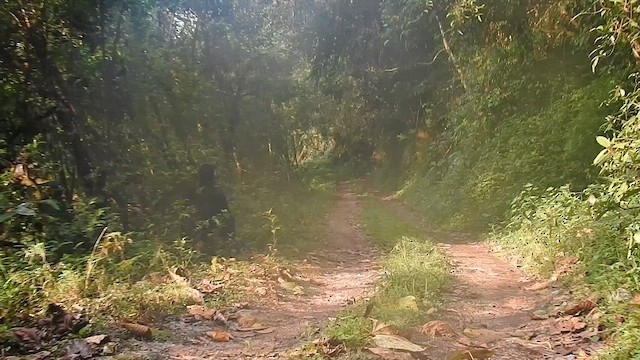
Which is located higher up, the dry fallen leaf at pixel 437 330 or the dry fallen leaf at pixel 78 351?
the dry fallen leaf at pixel 78 351

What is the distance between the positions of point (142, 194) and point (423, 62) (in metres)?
12.8

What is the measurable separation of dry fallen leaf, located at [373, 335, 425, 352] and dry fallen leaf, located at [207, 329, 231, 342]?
1482 mm

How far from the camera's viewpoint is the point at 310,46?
18078 mm

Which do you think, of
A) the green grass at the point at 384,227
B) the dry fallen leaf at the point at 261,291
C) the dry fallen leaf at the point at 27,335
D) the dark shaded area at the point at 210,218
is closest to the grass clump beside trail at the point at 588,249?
the green grass at the point at 384,227

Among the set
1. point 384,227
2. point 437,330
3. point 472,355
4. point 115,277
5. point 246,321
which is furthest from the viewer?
point 384,227

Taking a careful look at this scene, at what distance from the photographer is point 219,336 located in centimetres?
485

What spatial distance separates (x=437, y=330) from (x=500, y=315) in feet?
3.67

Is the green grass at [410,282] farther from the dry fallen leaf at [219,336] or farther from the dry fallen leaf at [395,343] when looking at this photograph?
the dry fallen leaf at [219,336]

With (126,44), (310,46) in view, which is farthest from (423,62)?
(126,44)

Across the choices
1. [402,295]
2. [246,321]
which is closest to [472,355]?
[402,295]

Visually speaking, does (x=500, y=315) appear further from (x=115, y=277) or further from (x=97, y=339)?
(x=115, y=277)

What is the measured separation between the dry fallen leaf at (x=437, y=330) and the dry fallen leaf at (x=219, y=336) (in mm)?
1701

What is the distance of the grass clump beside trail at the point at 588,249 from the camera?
3830mm

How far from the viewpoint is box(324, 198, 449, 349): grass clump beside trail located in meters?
4.20
